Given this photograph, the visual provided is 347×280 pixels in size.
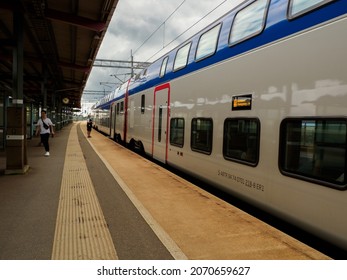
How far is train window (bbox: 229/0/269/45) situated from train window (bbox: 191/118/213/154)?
5.46ft

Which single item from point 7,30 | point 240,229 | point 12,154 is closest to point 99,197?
point 240,229

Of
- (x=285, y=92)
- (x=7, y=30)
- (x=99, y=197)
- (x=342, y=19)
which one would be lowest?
(x=99, y=197)

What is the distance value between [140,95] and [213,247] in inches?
375

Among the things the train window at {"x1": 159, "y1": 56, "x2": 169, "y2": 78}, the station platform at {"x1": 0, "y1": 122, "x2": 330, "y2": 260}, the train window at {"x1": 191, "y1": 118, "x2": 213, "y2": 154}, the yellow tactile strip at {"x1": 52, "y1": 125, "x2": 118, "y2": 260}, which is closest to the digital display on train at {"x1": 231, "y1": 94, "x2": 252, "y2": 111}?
the train window at {"x1": 191, "y1": 118, "x2": 213, "y2": 154}

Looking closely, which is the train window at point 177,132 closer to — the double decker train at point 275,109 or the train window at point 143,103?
the double decker train at point 275,109

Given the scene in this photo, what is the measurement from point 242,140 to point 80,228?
9.01ft

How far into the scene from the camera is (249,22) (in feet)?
17.1

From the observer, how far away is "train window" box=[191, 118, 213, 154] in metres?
6.34

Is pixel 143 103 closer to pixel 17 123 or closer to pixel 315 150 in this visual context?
pixel 17 123

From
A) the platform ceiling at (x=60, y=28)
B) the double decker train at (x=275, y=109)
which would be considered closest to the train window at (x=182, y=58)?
the double decker train at (x=275, y=109)

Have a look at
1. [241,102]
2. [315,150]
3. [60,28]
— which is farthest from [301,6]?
[60,28]

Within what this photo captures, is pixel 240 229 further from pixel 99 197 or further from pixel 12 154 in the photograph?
pixel 12 154

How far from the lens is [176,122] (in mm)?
8281

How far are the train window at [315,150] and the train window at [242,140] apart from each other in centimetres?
63
